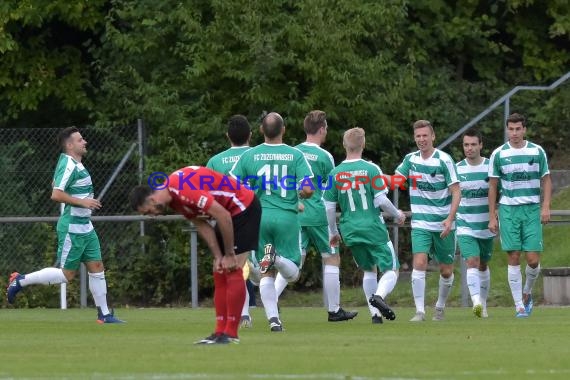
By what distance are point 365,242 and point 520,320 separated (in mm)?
1869

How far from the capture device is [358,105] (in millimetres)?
22203

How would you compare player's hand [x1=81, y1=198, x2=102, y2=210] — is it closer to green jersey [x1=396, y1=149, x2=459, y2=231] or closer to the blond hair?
the blond hair

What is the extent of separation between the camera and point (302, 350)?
10.2 meters

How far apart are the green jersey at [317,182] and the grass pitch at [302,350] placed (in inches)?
42.5

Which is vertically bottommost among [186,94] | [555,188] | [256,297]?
[256,297]

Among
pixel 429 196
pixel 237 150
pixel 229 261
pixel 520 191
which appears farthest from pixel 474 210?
pixel 229 261

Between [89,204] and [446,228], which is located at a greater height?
[89,204]

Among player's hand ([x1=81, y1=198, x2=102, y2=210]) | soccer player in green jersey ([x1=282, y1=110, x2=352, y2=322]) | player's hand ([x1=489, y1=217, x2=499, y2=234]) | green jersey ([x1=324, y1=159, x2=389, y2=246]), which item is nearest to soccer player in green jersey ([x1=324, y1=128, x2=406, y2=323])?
green jersey ([x1=324, y1=159, x2=389, y2=246])

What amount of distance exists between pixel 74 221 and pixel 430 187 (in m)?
3.76

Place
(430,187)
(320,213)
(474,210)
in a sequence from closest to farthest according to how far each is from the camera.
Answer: (320,213) < (430,187) < (474,210)

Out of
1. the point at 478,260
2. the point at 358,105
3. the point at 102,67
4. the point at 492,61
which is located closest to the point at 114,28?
the point at 102,67

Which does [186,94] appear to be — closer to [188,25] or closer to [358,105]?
[188,25]

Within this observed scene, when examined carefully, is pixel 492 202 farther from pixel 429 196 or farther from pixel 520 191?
pixel 429 196

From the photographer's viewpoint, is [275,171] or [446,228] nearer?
[275,171]
